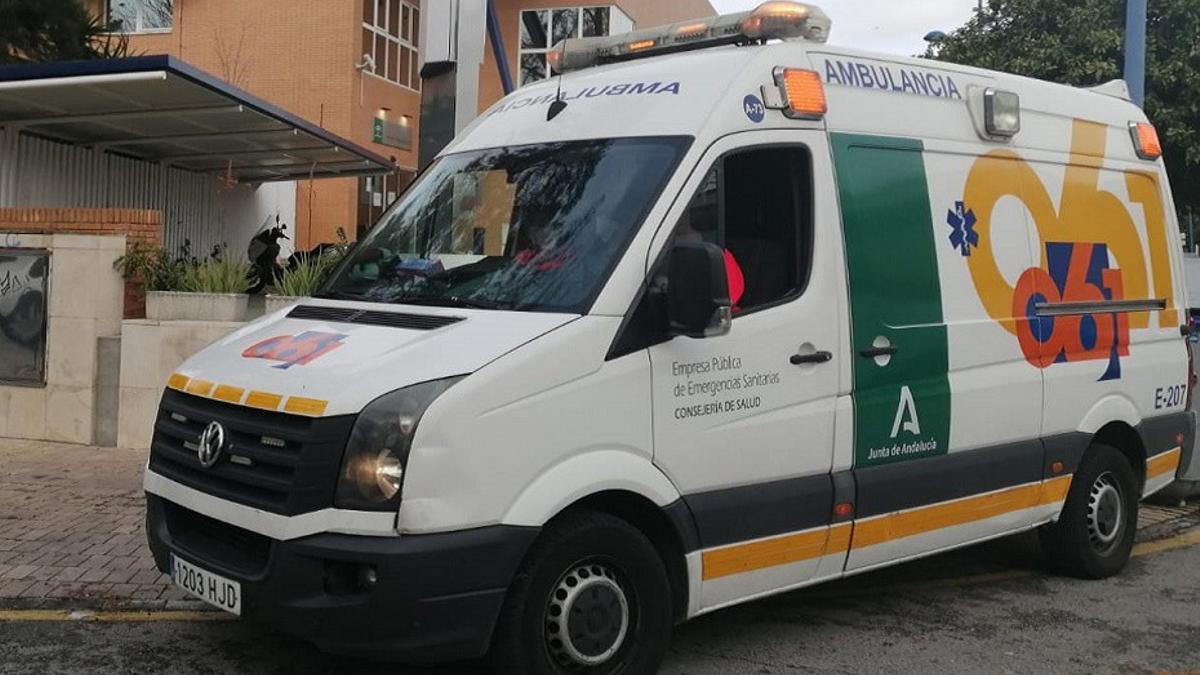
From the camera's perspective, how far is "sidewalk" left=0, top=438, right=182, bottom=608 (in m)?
5.47

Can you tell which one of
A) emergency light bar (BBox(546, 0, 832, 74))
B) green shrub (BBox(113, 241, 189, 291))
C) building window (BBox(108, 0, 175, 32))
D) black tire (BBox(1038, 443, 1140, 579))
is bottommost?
black tire (BBox(1038, 443, 1140, 579))

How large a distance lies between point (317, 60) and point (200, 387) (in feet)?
60.4

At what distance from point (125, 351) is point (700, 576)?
21.8 ft

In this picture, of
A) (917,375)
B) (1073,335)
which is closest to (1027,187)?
(1073,335)

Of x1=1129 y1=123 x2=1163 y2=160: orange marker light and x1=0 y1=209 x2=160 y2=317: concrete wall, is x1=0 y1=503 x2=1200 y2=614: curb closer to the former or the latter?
x1=0 y1=209 x2=160 y2=317: concrete wall

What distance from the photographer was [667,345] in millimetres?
4180

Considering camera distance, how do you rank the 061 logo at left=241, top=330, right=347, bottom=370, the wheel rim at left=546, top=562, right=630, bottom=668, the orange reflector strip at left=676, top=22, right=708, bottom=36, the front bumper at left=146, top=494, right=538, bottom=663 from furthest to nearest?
the orange reflector strip at left=676, top=22, right=708, bottom=36, the 061 logo at left=241, top=330, right=347, bottom=370, the wheel rim at left=546, top=562, right=630, bottom=668, the front bumper at left=146, top=494, right=538, bottom=663

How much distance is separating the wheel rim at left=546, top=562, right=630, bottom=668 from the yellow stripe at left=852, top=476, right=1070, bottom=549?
1.32 metres

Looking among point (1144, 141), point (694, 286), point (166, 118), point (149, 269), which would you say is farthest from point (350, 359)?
point (166, 118)

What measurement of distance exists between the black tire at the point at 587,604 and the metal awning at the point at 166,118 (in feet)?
23.8

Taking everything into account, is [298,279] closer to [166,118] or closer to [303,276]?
[303,276]

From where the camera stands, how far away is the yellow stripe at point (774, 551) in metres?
4.38

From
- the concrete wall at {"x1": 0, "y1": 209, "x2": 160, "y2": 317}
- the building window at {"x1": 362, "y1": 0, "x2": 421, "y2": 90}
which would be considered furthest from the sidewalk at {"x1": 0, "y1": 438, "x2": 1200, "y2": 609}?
the building window at {"x1": 362, "y1": 0, "x2": 421, "y2": 90}

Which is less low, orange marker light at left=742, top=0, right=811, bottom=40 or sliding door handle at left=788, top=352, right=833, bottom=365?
orange marker light at left=742, top=0, right=811, bottom=40
